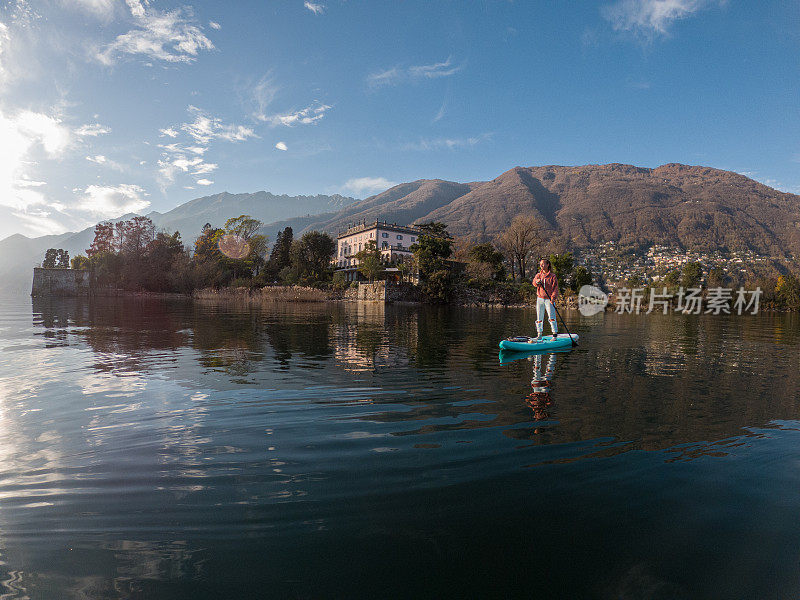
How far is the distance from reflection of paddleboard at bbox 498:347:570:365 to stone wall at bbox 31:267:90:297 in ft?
311

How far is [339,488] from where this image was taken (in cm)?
448

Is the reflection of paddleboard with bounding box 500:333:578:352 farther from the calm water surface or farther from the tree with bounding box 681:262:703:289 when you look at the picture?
the tree with bounding box 681:262:703:289

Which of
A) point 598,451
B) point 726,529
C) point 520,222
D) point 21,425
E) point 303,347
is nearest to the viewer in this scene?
point 726,529

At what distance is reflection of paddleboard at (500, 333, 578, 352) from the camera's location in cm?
1556

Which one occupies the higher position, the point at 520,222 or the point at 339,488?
the point at 520,222

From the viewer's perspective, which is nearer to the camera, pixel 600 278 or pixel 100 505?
pixel 100 505

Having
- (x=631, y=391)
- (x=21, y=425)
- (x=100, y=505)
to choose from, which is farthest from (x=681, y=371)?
(x=21, y=425)

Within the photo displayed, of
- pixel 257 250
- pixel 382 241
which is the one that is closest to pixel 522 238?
pixel 382 241

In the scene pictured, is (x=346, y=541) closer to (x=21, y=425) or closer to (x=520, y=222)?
(x=21, y=425)

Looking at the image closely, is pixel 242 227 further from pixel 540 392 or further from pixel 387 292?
pixel 540 392

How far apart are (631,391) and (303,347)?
454 inches

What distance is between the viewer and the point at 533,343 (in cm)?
1636

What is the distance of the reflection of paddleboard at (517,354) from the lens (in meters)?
13.9

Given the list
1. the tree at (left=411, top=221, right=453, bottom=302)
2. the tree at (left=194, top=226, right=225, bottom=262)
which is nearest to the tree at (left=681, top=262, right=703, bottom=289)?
the tree at (left=411, top=221, right=453, bottom=302)
